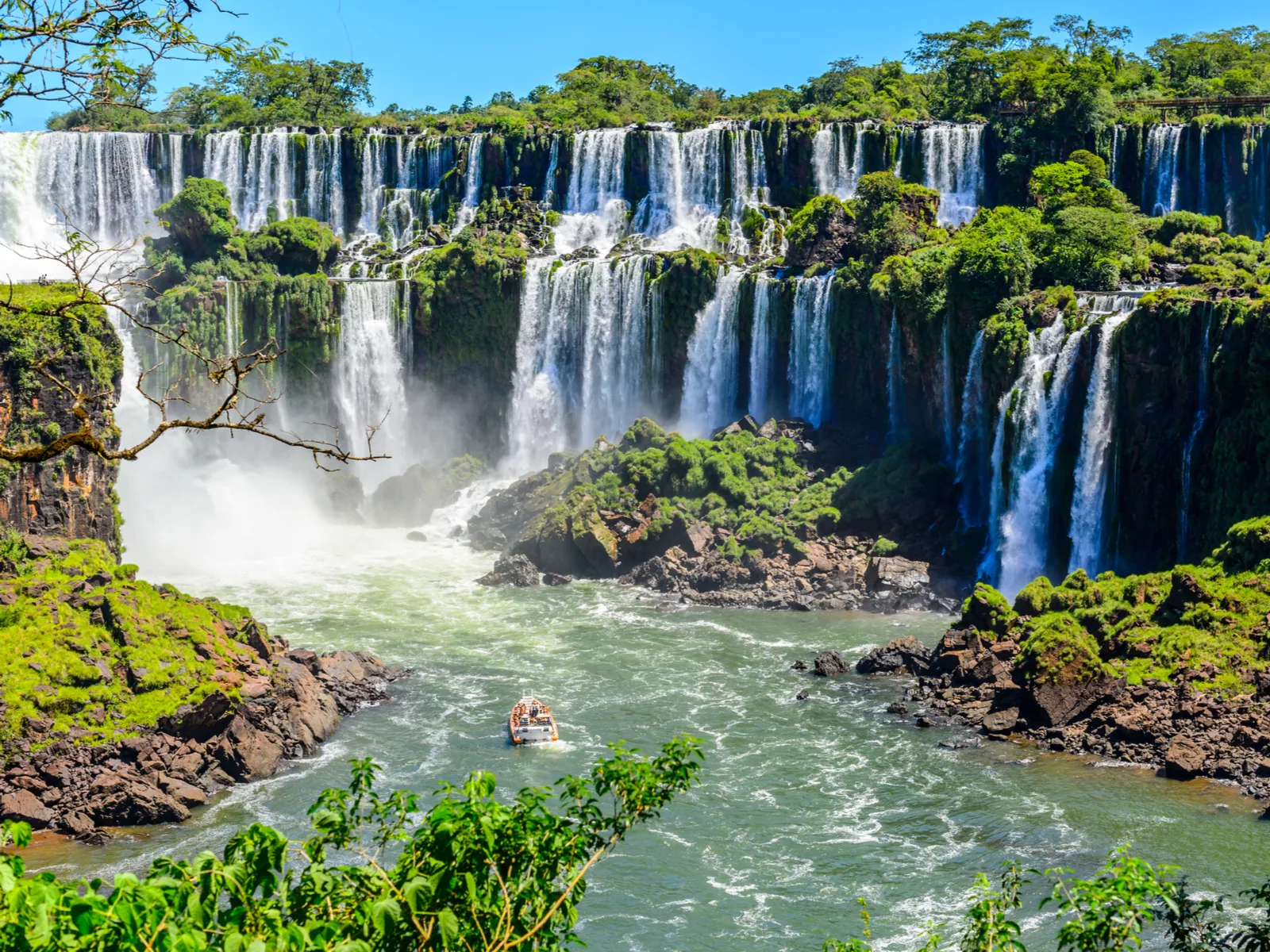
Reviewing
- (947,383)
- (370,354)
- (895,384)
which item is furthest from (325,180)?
(947,383)

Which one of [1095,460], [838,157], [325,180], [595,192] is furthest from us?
[325,180]

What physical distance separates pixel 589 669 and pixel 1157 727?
48.8 feet

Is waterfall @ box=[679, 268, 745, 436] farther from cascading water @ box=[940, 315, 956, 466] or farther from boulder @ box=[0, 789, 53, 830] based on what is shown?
boulder @ box=[0, 789, 53, 830]

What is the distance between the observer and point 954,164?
2514 inches

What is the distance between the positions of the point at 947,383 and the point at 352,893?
42277mm

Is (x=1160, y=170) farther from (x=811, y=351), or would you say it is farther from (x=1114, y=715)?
(x=1114, y=715)

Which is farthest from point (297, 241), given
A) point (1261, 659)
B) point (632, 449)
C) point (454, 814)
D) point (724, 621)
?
point (454, 814)

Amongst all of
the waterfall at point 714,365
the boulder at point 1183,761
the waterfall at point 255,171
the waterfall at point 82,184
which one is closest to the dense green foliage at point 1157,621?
the boulder at point 1183,761

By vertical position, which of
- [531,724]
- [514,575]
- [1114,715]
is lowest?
[531,724]

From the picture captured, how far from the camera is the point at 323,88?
84.5m

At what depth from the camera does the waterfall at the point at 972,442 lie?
156 ft

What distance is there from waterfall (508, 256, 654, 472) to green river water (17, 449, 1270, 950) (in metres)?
13.8

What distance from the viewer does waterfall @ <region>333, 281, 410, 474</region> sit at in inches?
2447

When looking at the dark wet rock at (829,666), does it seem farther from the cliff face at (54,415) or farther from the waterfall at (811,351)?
the cliff face at (54,415)
